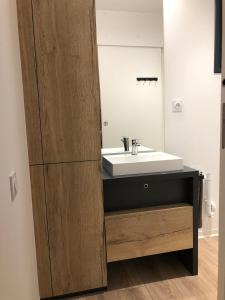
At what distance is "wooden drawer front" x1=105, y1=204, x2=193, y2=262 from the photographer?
1.96 metres

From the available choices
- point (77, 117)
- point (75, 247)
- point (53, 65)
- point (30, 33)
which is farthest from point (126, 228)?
point (30, 33)

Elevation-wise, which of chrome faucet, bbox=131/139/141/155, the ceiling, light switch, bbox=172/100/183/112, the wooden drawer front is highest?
the ceiling

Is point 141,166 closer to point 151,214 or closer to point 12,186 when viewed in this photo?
point 151,214

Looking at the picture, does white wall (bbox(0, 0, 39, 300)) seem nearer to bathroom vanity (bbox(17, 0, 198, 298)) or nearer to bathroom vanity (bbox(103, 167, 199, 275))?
bathroom vanity (bbox(17, 0, 198, 298))

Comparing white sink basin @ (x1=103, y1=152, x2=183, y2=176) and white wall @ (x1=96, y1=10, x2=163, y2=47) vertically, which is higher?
white wall @ (x1=96, y1=10, x2=163, y2=47)

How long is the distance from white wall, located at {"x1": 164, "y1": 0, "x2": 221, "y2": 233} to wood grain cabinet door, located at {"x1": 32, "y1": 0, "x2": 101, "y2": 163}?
1.08 meters

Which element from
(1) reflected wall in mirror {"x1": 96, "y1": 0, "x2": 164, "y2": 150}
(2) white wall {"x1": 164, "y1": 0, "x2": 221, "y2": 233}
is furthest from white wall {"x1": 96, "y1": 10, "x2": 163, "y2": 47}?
(2) white wall {"x1": 164, "y1": 0, "x2": 221, "y2": 233}

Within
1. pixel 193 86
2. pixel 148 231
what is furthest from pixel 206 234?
pixel 193 86

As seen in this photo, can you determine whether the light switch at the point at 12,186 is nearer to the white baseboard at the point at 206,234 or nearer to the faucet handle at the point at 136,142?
the faucet handle at the point at 136,142

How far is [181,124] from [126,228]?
1.21 metres

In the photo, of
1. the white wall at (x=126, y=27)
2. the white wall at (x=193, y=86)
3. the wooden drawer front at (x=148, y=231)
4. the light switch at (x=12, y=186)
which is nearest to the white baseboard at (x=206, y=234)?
the white wall at (x=193, y=86)

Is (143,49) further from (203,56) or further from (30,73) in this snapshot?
(30,73)

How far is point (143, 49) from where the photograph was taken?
2430 millimetres

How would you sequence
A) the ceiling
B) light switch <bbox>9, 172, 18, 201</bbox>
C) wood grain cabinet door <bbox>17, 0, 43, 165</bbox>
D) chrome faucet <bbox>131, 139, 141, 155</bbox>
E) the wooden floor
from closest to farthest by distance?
light switch <bbox>9, 172, 18, 201</bbox> < wood grain cabinet door <bbox>17, 0, 43, 165</bbox> < the wooden floor < the ceiling < chrome faucet <bbox>131, 139, 141, 155</bbox>
